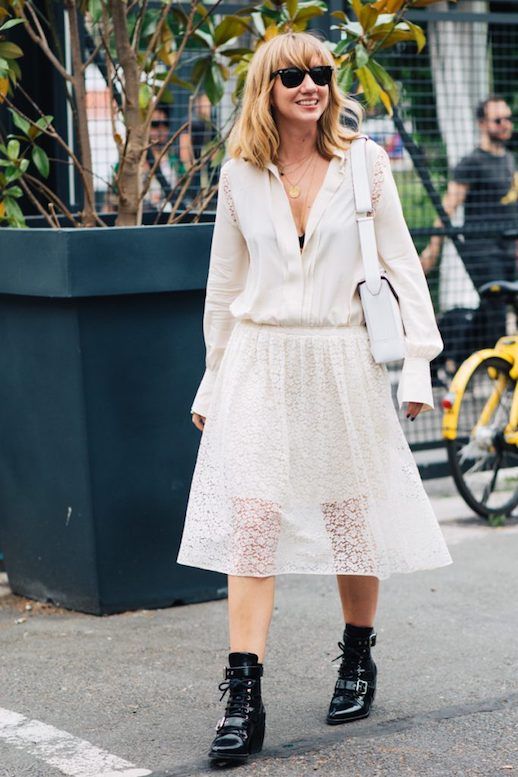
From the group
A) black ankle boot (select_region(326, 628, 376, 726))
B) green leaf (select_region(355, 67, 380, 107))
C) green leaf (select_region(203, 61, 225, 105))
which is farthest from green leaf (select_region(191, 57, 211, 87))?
black ankle boot (select_region(326, 628, 376, 726))

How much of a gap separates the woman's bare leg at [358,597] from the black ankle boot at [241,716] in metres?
0.44

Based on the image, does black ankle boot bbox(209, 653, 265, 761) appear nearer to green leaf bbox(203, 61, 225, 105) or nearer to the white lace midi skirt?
the white lace midi skirt

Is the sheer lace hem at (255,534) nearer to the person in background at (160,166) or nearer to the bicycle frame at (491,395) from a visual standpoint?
the person in background at (160,166)

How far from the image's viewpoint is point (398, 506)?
4.07 meters

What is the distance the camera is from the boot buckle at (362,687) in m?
4.15

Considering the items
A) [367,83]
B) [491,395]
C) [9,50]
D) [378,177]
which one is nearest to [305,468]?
[378,177]

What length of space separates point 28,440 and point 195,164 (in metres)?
1.27

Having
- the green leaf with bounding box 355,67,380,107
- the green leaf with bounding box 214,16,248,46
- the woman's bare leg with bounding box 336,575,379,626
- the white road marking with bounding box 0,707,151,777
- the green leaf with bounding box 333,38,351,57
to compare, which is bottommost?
→ the white road marking with bounding box 0,707,151,777

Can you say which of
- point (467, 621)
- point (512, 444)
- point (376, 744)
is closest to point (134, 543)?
point (467, 621)

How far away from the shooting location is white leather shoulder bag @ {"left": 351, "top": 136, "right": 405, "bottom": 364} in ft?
12.8

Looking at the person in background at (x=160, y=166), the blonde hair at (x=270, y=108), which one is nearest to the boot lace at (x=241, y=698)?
the blonde hair at (x=270, y=108)

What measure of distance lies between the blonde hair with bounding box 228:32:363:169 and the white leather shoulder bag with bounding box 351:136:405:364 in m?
0.17

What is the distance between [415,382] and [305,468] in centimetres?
38

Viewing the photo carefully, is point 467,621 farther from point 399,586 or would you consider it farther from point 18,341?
point 18,341
